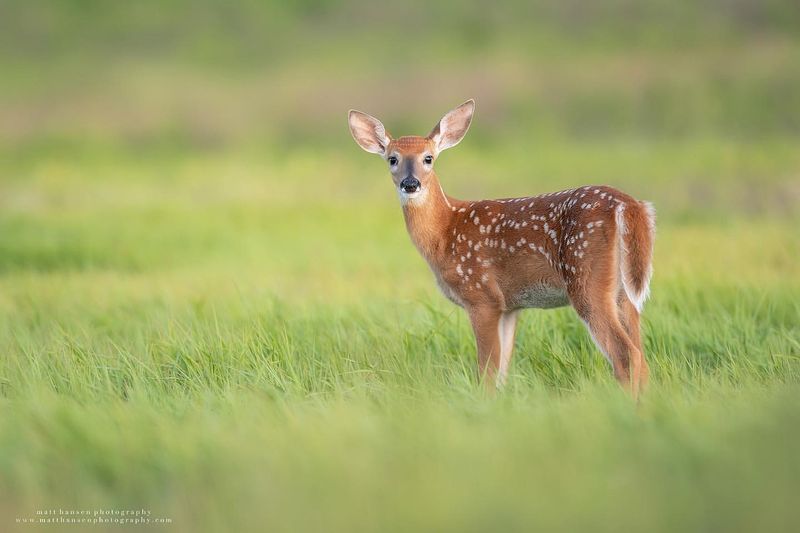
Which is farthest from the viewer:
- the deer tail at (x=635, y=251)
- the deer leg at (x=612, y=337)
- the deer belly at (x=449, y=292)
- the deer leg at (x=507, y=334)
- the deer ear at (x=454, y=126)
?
the deer ear at (x=454, y=126)

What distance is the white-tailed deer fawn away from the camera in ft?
18.8

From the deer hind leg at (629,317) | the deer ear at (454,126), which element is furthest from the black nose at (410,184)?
the deer hind leg at (629,317)

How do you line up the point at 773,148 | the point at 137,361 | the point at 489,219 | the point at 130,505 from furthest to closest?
the point at 773,148, the point at 489,219, the point at 137,361, the point at 130,505

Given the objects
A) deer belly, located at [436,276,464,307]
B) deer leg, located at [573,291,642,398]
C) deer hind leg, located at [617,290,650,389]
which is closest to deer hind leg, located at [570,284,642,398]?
deer leg, located at [573,291,642,398]

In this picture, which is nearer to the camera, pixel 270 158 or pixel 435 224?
pixel 435 224

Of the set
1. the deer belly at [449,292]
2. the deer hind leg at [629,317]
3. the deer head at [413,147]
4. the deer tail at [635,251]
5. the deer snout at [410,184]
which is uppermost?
the deer head at [413,147]

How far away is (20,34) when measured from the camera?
38.3 meters

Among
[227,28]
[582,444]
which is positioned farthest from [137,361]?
[227,28]

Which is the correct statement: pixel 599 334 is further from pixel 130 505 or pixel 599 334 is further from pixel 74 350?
pixel 74 350

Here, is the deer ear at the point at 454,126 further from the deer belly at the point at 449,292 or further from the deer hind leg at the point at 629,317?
the deer hind leg at the point at 629,317

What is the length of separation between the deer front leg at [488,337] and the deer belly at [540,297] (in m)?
0.13

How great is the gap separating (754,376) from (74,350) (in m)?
3.86

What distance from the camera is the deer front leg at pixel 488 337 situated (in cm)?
609

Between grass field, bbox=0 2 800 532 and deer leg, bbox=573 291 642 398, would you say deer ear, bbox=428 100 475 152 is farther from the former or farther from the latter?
deer leg, bbox=573 291 642 398
